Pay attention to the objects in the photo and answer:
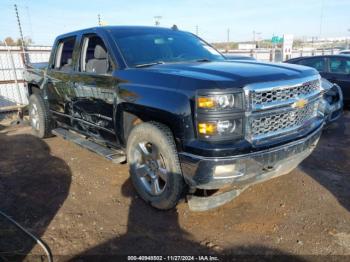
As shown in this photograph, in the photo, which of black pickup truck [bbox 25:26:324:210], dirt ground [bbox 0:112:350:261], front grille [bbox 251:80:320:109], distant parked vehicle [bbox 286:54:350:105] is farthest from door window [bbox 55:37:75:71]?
distant parked vehicle [bbox 286:54:350:105]

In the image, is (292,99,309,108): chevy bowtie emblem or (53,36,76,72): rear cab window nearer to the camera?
(292,99,309,108): chevy bowtie emblem

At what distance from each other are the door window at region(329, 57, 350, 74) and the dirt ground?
4.55 meters

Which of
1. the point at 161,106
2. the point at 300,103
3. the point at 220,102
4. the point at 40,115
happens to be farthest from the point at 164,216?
the point at 40,115

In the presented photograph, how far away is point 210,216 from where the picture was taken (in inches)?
139

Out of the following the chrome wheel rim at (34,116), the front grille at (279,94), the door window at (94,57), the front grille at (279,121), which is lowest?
the chrome wheel rim at (34,116)

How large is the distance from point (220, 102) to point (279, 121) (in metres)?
0.72

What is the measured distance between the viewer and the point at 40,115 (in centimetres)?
629

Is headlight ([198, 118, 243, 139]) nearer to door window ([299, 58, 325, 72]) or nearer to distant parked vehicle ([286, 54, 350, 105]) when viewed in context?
distant parked vehicle ([286, 54, 350, 105])

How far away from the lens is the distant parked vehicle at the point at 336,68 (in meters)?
8.59

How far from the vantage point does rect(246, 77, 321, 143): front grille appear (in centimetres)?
290

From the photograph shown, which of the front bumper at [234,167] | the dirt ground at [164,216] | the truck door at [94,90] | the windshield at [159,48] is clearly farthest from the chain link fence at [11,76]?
the front bumper at [234,167]

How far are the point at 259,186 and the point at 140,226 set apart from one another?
1.68 meters

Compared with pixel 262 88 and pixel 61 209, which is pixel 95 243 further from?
pixel 262 88

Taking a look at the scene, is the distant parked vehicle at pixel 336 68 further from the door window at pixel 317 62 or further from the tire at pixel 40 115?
the tire at pixel 40 115
